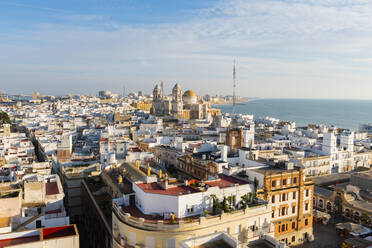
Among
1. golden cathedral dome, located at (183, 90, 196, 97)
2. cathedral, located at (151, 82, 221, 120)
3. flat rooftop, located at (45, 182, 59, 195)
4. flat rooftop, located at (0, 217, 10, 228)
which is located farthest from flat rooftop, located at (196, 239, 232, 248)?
golden cathedral dome, located at (183, 90, 196, 97)

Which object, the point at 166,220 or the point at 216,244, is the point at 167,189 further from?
the point at 216,244

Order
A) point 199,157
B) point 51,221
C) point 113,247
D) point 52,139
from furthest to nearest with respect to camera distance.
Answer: point 52,139 < point 199,157 < point 113,247 < point 51,221

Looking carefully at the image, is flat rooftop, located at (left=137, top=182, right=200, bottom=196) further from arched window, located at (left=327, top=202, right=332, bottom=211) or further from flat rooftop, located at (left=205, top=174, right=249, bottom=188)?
arched window, located at (left=327, top=202, right=332, bottom=211)

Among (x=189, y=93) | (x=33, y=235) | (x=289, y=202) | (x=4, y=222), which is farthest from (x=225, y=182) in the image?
(x=189, y=93)

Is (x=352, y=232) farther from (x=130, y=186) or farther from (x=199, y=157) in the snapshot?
(x=130, y=186)

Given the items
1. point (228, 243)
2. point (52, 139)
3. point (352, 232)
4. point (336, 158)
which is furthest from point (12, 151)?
point (336, 158)
